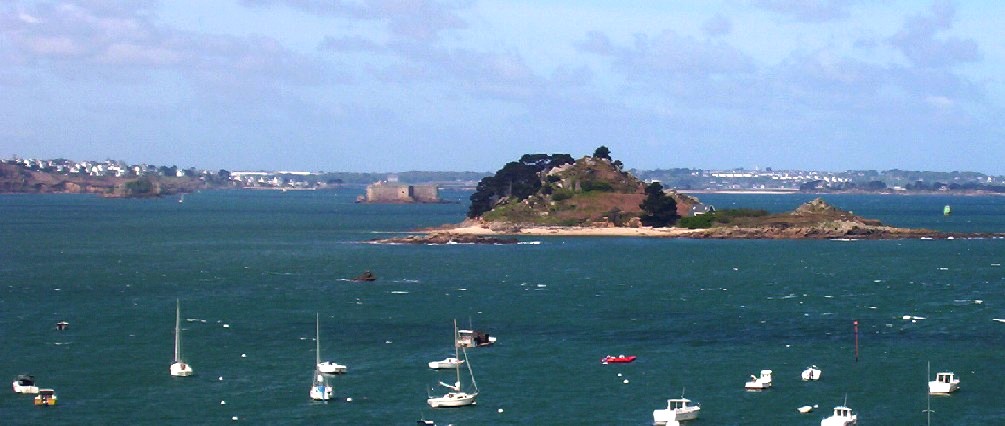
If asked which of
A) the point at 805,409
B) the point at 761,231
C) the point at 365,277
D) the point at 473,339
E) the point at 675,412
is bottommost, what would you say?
the point at 761,231

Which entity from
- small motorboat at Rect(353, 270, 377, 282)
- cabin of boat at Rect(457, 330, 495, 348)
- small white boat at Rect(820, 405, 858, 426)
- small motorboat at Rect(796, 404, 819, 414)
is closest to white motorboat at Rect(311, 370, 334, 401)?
cabin of boat at Rect(457, 330, 495, 348)

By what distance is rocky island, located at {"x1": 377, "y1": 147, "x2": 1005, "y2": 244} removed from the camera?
172m

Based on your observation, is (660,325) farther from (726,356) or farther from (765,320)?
(726,356)

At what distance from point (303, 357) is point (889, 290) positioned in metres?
49.2

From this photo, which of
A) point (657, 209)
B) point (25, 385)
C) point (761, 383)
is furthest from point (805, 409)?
point (657, 209)

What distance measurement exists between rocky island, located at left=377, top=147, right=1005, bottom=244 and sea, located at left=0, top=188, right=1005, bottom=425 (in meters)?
34.1

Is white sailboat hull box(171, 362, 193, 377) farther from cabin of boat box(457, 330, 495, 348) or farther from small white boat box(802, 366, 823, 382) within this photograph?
small white boat box(802, 366, 823, 382)

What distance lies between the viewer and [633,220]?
18750 cm

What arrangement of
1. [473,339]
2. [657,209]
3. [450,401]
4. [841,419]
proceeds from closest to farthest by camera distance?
[841,419] → [450,401] → [473,339] → [657,209]

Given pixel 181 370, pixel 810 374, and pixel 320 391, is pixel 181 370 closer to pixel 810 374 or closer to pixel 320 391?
pixel 320 391

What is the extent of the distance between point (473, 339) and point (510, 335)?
462cm

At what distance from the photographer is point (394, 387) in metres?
59.2

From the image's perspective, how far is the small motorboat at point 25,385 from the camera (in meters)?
57.5

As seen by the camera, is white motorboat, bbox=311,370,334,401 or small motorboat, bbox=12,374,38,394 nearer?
white motorboat, bbox=311,370,334,401
